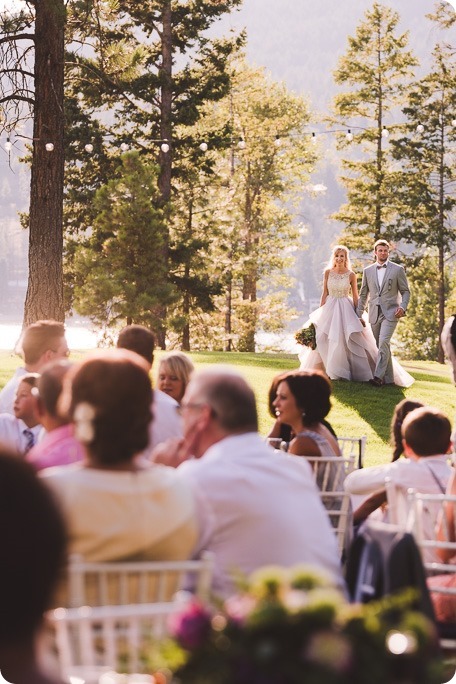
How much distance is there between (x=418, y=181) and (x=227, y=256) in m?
8.54

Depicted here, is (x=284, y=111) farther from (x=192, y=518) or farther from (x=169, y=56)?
(x=192, y=518)

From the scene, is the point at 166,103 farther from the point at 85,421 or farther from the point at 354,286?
the point at 85,421

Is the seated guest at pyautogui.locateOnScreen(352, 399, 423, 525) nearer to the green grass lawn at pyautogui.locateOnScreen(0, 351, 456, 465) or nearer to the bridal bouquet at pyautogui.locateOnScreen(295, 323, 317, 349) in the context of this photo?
the green grass lawn at pyautogui.locateOnScreen(0, 351, 456, 465)

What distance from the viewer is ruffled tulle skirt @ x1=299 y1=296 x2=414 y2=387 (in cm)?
1357

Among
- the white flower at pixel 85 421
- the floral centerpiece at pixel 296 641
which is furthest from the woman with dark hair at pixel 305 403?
the floral centerpiece at pixel 296 641

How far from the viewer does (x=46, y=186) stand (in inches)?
574

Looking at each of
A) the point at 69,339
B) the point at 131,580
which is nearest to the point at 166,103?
the point at 131,580

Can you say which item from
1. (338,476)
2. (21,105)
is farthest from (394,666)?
(21,105)

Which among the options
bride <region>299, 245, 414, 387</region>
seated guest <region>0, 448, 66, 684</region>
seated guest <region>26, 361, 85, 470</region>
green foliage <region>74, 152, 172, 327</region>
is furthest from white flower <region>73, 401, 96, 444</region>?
green foliage <region>74, 152, 172, 327</region>

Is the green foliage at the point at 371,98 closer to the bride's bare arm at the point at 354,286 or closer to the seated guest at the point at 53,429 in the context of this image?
the bride's bare arm at the point at 354,286

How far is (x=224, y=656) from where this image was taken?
1.70 m

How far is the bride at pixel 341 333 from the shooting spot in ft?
44.4

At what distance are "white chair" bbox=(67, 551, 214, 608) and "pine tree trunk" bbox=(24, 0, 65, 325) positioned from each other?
11.8m

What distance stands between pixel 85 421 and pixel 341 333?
35.7 feet
